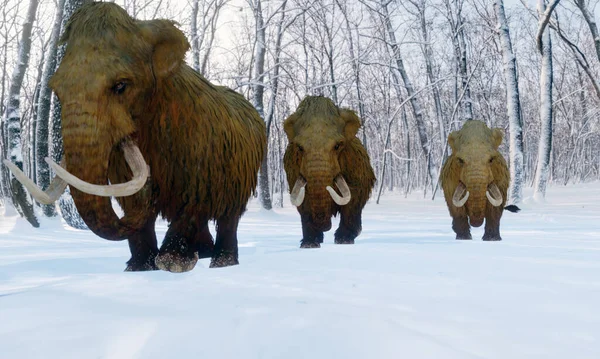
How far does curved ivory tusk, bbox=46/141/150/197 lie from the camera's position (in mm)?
2295

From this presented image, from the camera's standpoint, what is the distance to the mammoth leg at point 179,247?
289cm

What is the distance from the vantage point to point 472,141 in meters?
5.66

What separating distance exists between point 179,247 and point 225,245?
0.48m

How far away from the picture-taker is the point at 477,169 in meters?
5.46

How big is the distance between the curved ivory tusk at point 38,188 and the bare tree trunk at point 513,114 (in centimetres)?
1043

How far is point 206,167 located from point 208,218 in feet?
1.07

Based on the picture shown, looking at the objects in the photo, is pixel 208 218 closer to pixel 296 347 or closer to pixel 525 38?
pixel 296 347

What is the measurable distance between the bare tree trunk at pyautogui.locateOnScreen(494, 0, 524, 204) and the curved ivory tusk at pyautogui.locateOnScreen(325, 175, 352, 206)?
25.2 ft

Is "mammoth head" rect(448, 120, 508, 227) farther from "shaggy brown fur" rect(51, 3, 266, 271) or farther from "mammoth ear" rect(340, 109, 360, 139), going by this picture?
"shaggy brown fur" rect(51, 3, 266, 271)

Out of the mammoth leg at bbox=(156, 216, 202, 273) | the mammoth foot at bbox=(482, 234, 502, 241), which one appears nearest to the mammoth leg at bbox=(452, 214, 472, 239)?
the mammoth foot at bbox=(482, 234, 502, 241)

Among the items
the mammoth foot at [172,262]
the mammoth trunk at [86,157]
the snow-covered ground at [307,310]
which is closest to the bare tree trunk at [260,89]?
the snow-covered ground at [307,310]

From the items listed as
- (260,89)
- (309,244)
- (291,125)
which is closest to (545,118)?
(260,89)

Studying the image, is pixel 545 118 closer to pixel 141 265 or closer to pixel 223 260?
pixel 223 260

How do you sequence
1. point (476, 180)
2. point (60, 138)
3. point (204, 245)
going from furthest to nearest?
1. point (60, 138)
2. point (476, 180)
3. point (204, 245)
